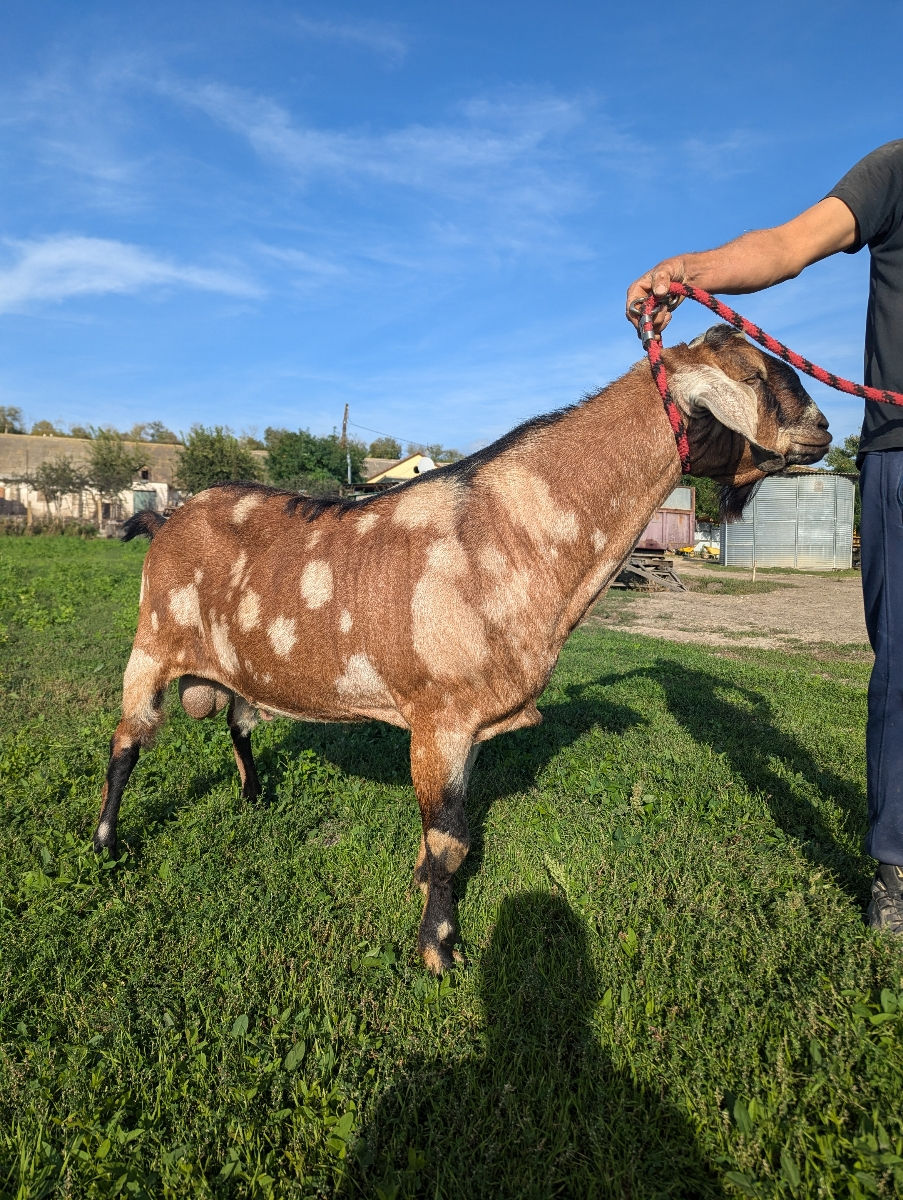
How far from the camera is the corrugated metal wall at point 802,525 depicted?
31.4 metres

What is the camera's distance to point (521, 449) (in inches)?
126

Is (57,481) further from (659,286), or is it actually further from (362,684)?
(659,286)

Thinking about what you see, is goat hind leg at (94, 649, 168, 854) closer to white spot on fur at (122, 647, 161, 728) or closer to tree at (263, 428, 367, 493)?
white spot on fur at (122, 647, 161, 728)

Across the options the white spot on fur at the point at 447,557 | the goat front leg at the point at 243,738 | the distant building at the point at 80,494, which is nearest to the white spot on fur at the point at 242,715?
the goat front leg at the point at 243,738

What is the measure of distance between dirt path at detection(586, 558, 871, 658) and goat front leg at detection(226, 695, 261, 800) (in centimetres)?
935

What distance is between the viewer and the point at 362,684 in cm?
335

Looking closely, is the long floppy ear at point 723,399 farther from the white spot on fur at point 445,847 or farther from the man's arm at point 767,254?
the white spot on fur at point 445,847

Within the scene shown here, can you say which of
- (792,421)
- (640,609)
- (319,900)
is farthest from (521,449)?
(640,609)

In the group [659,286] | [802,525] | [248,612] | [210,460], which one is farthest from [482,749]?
[210,460]

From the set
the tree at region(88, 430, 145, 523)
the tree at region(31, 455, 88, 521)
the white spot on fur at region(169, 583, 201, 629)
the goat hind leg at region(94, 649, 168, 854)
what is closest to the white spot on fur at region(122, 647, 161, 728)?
the goat hind leg at region(94, 649, 168, 854)

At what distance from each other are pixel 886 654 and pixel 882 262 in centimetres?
150

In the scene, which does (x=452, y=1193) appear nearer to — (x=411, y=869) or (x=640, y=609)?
(x=411, y=869)

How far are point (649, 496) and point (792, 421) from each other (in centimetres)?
61

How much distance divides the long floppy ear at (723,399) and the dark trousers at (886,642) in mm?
A: 378
